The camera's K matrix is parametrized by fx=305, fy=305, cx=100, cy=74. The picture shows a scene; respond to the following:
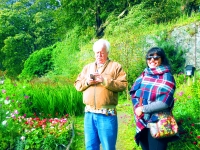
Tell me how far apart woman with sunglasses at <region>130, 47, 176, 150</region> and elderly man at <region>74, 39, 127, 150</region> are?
0.80ft

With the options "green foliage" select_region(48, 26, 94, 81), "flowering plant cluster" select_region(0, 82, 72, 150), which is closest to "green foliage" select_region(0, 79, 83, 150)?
"flowering plant cluster" select_region(0, 82, 72, 150)

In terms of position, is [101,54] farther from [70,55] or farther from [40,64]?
[40,64]

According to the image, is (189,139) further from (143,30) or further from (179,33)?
(143,30)

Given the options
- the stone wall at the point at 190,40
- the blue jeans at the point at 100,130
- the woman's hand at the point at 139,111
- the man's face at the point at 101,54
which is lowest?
the blue jeans at the point at 100,130

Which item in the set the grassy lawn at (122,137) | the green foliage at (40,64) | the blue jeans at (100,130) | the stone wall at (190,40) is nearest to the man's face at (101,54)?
the blue jeans at (100,130)

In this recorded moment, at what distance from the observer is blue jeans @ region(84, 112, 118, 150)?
10.2 feet

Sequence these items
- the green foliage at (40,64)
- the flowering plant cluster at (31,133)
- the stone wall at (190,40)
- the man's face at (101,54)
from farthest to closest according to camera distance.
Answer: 1. the green foliage at (40,64)
2. the stone wall at (190,40)
3. the flowering plant cluster at (31,133)
4. the man's face at (101,54)

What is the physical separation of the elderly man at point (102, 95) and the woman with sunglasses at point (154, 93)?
9.6 inches

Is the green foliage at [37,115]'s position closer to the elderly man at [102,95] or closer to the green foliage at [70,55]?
the elderly man at [102,95]

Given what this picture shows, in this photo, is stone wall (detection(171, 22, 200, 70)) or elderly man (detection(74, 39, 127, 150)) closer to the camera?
elderly man (detection(74, 39, 127, 150))

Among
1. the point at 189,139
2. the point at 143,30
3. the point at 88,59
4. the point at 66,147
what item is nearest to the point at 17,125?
the point at 66,147

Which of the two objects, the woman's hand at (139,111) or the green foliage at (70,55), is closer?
the woman's hand at (139,111)

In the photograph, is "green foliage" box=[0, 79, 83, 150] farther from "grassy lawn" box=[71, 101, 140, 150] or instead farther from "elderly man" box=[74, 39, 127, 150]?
"elderly man" box=[74, 39, 127, 150]

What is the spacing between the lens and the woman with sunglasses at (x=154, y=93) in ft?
9.32
